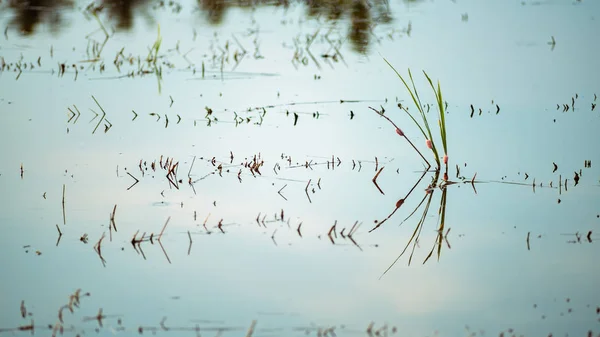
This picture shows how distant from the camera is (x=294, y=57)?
9.63m

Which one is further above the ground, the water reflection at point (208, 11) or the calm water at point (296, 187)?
the water reflection at point (208, 11)

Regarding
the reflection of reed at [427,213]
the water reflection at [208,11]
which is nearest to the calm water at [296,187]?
the reflection of reed at [427,213]

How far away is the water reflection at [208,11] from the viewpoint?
12.0 meters

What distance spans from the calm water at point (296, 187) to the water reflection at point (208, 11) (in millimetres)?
1202

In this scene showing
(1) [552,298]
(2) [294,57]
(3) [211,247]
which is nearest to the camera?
(1) [552,298]

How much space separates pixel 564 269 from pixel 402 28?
24.0 ft

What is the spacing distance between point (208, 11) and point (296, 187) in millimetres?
8053

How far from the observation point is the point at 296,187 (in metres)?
5.57

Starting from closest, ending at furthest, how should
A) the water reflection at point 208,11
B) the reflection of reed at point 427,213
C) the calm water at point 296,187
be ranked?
the calm water at point 296,187, the reflection of reed at point 427,213, the water reflection at point 208,11

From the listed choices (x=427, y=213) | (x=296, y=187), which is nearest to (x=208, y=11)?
(x=296, y=187)

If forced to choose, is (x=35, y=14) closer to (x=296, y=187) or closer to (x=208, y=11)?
(x=208, y=11)

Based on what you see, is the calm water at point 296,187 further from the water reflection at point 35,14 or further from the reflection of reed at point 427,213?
the water reflection at point 35,14

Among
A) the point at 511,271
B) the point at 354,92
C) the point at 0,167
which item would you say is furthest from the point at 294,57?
the point at 511,271

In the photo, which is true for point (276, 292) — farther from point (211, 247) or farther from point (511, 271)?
point (511, 271)
